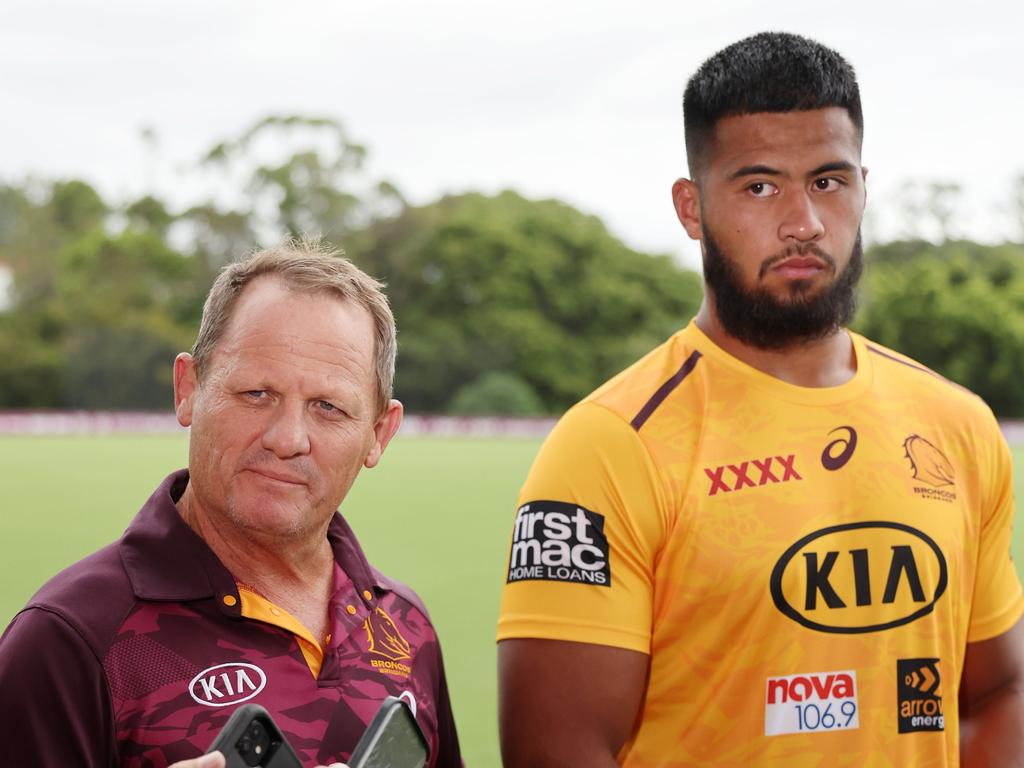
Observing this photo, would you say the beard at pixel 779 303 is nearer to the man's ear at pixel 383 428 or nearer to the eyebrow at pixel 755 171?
the eyebrow at pixel 755 171

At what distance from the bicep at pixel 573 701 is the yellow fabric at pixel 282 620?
518 mm

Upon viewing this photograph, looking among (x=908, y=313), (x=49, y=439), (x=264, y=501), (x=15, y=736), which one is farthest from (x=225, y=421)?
(x=908, y=313)

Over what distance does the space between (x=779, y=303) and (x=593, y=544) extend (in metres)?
0.67

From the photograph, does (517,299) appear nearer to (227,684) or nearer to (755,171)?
(755,171)

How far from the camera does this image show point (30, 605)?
1.94 metres

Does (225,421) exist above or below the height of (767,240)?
below

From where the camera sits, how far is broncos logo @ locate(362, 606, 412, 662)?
2.32 m

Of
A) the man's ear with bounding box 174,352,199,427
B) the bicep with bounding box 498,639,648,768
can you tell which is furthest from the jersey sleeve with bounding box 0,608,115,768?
the bicep with bounding box 498,639,648,768

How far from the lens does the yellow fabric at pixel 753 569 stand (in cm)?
256

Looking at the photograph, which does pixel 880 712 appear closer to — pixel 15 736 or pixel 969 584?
pixel 969 584

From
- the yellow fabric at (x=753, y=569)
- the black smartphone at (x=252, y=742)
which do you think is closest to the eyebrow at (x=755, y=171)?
the yellow fabric at (x=753, y=569)

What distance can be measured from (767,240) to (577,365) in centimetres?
5408

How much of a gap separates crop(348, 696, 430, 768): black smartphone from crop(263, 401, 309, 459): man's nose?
50 centimetres

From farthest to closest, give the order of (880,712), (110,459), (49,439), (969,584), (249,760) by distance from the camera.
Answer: (49,439) → (110,459) → (969,584) → (880,712) → (249,760)
